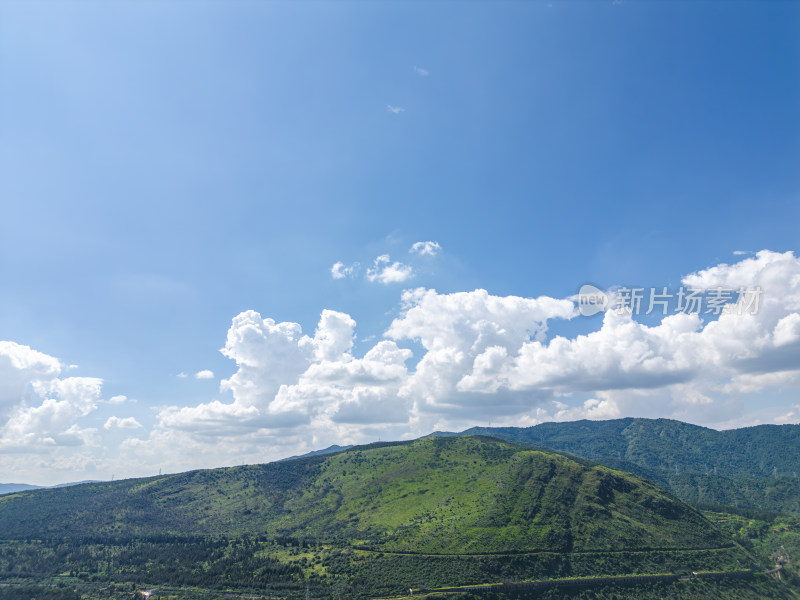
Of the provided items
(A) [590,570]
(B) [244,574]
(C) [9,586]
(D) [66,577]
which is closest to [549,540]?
(A) [590,570]

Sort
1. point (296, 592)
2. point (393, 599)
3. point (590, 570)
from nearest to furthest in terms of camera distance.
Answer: point (393, 599)
point (296, 592)
point (590, 570)

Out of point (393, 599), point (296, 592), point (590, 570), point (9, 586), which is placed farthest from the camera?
point (9, 586)

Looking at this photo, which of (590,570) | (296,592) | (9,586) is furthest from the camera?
(9,586)

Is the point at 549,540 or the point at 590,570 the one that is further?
the point at 549,540

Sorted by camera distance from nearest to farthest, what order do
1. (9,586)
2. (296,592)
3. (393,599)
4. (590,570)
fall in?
1. (393,599)
2. (296,592)
3. (590,570)
4. (9,586)

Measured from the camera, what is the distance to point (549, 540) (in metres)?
193

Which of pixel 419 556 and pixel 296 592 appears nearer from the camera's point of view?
pixel 296 592

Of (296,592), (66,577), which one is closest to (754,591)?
(296,592)

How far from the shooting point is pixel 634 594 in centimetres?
16812

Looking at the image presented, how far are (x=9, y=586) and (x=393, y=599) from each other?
172 metres

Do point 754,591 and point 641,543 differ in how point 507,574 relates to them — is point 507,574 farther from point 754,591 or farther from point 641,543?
point 754,591

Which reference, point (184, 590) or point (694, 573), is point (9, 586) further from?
point (694, 573)

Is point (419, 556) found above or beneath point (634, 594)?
above

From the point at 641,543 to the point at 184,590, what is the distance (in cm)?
19193
